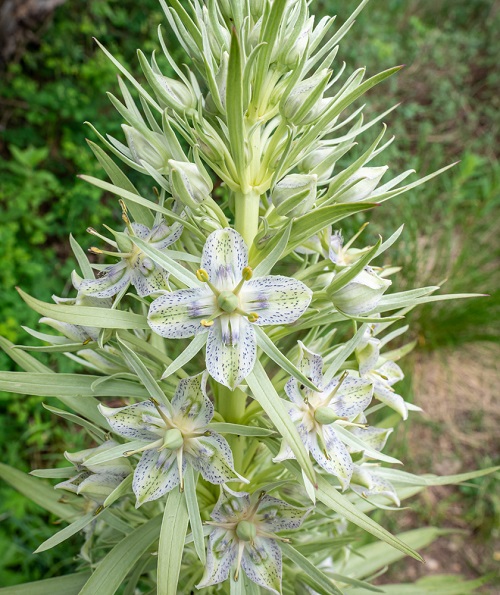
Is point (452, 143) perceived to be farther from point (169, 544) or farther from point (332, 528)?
point (169, 544)

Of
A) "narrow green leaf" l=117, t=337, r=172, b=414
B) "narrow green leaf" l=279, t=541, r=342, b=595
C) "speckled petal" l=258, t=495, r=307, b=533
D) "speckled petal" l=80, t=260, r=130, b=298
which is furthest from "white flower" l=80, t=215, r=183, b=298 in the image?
"narrow green leaf" l=279, t=541, r=342, b=595

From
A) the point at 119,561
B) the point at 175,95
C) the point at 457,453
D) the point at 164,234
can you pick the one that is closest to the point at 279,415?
the point at 164,234

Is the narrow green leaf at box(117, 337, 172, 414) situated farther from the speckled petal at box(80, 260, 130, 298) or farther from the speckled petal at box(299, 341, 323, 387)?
the speckled petal at box(299, 341, 323, 387)

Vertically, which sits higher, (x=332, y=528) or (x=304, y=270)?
(x=304, y=270)

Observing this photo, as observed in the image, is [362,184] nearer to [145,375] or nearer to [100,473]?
[145,375]

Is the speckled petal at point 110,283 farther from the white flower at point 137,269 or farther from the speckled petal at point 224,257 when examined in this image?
the speckled petal at point 224,257

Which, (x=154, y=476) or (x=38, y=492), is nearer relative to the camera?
(x=154, y=476)

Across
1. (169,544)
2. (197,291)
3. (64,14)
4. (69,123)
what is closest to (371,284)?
(197,291)
